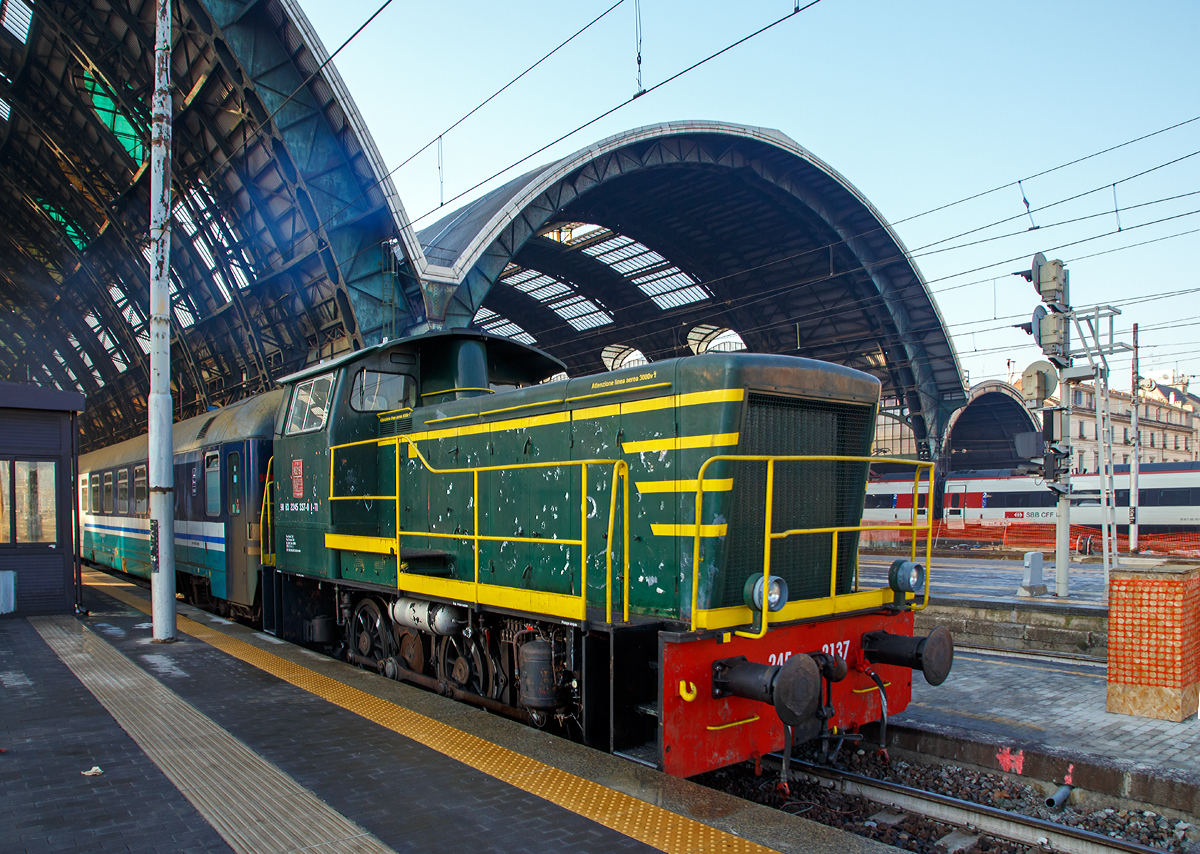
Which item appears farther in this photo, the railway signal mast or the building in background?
the building in background

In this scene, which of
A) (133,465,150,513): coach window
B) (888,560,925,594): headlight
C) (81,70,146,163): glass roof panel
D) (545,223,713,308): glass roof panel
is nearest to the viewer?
(888,560,925,594): headlight

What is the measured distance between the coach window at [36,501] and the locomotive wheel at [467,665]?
25.8ft

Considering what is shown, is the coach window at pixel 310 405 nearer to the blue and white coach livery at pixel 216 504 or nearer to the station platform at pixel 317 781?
the blue and white coach livery at pixel 216 504

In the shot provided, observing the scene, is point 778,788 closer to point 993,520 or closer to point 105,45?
point 105,45

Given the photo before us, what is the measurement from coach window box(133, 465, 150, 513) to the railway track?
48.6 ft

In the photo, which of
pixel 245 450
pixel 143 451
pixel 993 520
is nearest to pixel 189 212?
pixel 143 451

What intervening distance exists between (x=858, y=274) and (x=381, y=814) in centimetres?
3039

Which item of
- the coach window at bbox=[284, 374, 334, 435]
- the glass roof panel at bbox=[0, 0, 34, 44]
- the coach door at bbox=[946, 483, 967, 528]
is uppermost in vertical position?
the glass roof panel at bbox=[0, 0, 34, 44]

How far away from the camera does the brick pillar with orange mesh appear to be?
6492 mm

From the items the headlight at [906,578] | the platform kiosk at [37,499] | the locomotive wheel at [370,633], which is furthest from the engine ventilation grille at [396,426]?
the platform kiosk at [37,499]

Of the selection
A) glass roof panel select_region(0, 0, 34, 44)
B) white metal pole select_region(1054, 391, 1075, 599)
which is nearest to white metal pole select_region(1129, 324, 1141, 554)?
white metal pole select_region(1054, 391, 1075, 599)

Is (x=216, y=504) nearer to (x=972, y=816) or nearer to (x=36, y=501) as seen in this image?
(x=36, y=501)

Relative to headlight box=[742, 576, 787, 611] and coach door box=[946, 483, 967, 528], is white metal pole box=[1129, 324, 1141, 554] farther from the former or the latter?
headlight box=[742, 576, 787, 611]

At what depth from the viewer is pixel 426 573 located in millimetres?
7113
